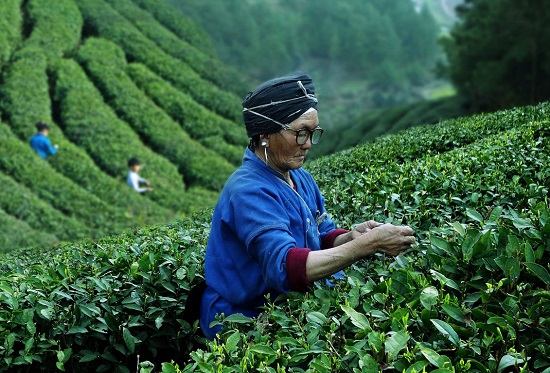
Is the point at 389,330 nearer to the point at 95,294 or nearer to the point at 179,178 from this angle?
the point at 95,294

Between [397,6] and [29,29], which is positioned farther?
[397,6]

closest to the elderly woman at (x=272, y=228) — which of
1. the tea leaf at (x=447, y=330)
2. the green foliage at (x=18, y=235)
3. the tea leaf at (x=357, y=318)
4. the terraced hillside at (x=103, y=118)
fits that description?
the tea leaf at (x=357, y=318)

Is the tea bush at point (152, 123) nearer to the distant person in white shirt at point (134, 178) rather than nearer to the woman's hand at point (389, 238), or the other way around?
the distant person in white shirt at point (134, 178)

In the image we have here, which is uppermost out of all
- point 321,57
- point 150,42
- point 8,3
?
point 8,3

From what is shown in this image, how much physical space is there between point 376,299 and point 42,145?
14.8 m

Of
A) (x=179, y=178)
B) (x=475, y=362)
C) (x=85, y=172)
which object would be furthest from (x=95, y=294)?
(x=179, y=178)

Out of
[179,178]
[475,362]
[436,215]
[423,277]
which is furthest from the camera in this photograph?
[179,178]

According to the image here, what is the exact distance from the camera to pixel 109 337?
11.4ft

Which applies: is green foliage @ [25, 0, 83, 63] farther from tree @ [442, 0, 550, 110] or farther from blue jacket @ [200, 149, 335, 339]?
blue jacket @ [200, 149, 335, 339]

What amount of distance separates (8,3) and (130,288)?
20295 mm

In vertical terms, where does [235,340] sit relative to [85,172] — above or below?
above

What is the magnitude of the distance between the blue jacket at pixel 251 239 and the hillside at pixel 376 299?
0.16 m

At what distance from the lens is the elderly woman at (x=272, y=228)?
2.91 meters

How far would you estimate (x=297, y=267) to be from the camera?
2877 mm
